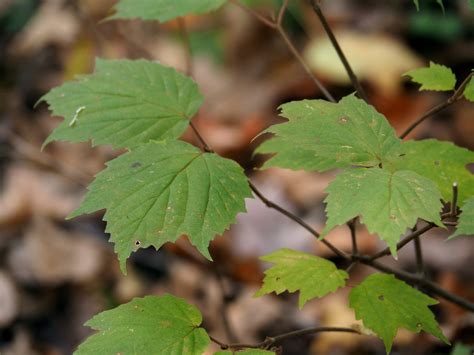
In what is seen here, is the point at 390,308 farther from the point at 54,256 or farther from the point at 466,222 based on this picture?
the point at 54,256

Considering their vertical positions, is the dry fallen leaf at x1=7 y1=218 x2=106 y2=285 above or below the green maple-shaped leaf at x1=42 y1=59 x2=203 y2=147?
below

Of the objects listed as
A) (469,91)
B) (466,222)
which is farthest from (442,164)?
(466,222)

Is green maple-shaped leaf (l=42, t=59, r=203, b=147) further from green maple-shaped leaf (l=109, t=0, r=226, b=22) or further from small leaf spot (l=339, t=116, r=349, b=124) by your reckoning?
small leaf spot (l=339, t=116, r=349, b=124)

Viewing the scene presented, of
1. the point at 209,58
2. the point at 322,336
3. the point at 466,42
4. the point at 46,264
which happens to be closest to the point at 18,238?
the point at 46,264

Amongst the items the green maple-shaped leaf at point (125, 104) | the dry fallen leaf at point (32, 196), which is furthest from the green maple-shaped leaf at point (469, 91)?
the dry fallen leaf at point (32, 196)

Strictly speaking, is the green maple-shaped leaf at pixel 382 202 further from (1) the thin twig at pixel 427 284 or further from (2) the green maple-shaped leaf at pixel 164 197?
(1) the thin twig at pixel 427 284

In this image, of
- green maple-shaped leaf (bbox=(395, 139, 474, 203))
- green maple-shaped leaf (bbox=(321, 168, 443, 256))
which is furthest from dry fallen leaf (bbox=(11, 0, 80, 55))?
green maple-shaped leaf (bbox=(321, 168, 443, 256))
